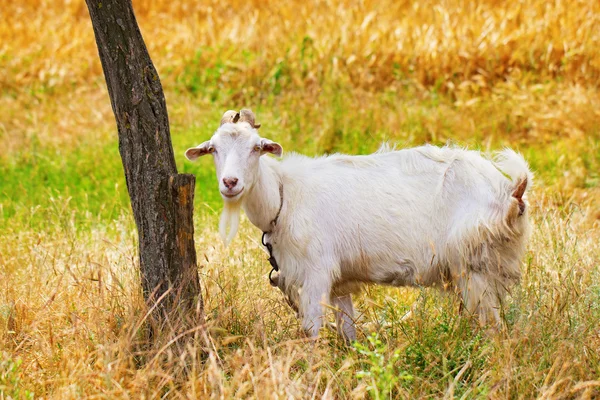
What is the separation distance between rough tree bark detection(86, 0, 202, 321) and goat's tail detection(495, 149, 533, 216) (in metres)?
1.91

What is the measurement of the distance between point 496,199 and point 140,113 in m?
2.15

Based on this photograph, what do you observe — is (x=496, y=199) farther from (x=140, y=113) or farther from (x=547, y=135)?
(x=547, y=135)

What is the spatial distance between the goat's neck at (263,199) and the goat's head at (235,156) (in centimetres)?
10

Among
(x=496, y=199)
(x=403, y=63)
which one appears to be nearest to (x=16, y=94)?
(x=403, y=63)

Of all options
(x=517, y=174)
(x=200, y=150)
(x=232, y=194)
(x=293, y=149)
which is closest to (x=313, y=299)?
(x=232, y=194)

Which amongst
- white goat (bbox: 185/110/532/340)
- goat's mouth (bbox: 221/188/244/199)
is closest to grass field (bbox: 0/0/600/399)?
white goat (bbox: 185/110/532/340)

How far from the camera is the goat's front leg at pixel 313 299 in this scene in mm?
4969

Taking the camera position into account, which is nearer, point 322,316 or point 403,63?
point 322,316

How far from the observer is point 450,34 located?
38.4 feet

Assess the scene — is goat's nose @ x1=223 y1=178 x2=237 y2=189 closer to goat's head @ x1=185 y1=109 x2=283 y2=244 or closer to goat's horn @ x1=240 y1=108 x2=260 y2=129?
goat's head @ x1=185 y1=109 x2=283 y2=244

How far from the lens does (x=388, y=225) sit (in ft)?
17.0

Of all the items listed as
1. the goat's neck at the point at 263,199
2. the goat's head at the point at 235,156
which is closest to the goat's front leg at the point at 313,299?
the goat's neck at the point at 263,199

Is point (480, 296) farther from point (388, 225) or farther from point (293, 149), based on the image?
point (293, 149)

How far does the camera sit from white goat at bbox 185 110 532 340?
502 centimetres
